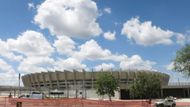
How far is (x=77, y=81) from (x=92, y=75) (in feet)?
21.1

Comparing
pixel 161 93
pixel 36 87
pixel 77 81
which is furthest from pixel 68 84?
pixel 161 93

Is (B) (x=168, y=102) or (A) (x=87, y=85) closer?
(B) (x=168, y=102)

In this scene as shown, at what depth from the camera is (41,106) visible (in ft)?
136

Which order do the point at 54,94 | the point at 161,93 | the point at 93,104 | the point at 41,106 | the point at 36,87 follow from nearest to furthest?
1. the point at 41,106
2. the point at 93,104
3. the point at 54,94
4. the point at 161,93
5. the point at 36,87

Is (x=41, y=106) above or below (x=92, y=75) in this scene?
below

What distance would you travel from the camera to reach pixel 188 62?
2463 inches

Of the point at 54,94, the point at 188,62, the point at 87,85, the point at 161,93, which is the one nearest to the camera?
the point at 188,62

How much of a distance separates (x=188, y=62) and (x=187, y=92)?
227 ft

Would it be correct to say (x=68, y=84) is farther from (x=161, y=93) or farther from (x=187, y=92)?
(x=187, y=92)

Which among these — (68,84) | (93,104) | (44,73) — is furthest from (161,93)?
(93,104)

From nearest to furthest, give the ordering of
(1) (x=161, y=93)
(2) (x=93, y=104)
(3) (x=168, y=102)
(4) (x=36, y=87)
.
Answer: (2) (x=93, y=104) < (3) (x=168, y=102) < (1) (x=161, y=93) < (4) (x=36, y=87)

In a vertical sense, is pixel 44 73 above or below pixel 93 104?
above

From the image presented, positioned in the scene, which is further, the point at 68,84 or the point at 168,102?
the point at 68,84

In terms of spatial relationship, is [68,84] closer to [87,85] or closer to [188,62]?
[87,85]
